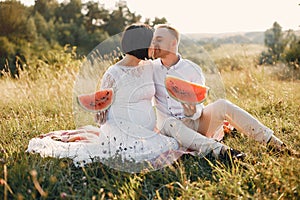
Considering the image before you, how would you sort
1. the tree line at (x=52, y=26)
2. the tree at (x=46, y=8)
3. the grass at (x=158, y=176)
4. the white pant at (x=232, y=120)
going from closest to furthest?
the grass at (x=158, y=176) < the white pant at (x=232, y=120) < the tree line at (x=52, y=26) < the tree at (x=46, y=8)

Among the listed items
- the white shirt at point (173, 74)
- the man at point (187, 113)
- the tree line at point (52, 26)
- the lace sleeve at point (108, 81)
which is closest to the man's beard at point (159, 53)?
the man at point (187, 113)

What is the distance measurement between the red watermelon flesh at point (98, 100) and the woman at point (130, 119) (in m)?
0.06

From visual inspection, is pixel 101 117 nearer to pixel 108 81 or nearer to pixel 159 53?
pixel 108 81

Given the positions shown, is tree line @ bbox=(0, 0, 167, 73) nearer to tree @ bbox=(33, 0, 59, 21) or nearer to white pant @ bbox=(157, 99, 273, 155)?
tree @ bbox=(33, 0, 59, 21)

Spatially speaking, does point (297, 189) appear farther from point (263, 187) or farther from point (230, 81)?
point (230, 81)

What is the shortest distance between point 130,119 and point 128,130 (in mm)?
103

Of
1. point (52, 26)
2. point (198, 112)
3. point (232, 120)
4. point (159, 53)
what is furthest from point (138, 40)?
point (52, 26)

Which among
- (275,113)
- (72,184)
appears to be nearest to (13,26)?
(275,113)

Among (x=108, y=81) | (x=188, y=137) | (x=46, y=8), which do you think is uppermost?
(x=46, y=8)

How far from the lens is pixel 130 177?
2930 millimetres

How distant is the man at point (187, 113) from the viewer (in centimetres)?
354

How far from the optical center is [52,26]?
22.9 metres

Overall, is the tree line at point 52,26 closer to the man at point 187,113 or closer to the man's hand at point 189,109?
the man at point 187,113

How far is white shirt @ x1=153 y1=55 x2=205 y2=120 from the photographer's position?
3.63 m
